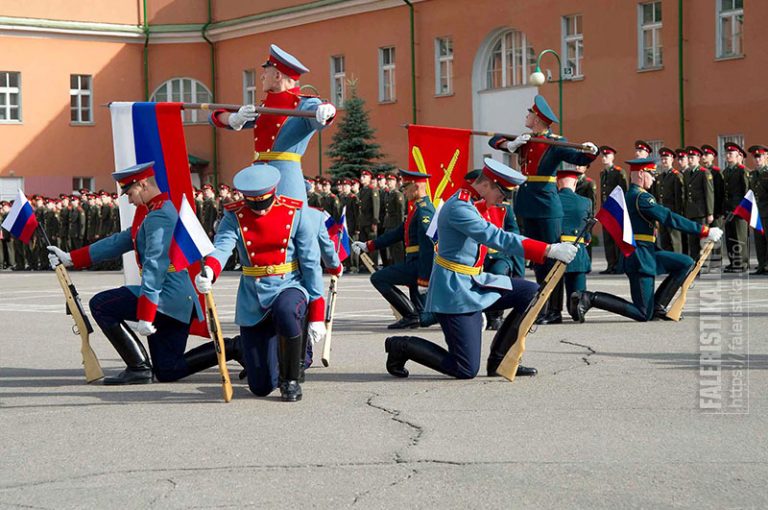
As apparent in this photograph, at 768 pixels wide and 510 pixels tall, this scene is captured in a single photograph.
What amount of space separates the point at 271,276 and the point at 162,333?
4.08 ft

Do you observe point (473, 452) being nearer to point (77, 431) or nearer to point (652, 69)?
point (77, 431)

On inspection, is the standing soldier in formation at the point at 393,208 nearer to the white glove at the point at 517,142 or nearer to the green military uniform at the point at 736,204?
the green military uniform at the point at 736,204

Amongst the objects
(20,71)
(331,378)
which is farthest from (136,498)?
(20,71)

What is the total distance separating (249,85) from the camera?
4959cm

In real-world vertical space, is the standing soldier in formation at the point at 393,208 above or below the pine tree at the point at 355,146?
below

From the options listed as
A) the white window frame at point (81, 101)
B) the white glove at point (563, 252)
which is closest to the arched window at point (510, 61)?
the white window frame at point (81, 101)

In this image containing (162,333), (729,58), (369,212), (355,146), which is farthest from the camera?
(355,146)

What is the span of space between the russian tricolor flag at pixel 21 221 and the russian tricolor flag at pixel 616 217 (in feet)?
15.3

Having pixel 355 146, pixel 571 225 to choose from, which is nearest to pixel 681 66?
pixel 355 146

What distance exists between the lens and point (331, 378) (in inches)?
405

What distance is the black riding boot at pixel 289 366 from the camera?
29.9ft

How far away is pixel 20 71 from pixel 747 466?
44969 millimetres

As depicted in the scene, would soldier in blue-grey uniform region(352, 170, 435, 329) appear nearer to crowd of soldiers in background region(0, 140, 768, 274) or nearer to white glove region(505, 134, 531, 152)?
white glove region(505, 134, 531, 152)

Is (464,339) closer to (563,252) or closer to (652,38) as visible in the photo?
(563,252)
